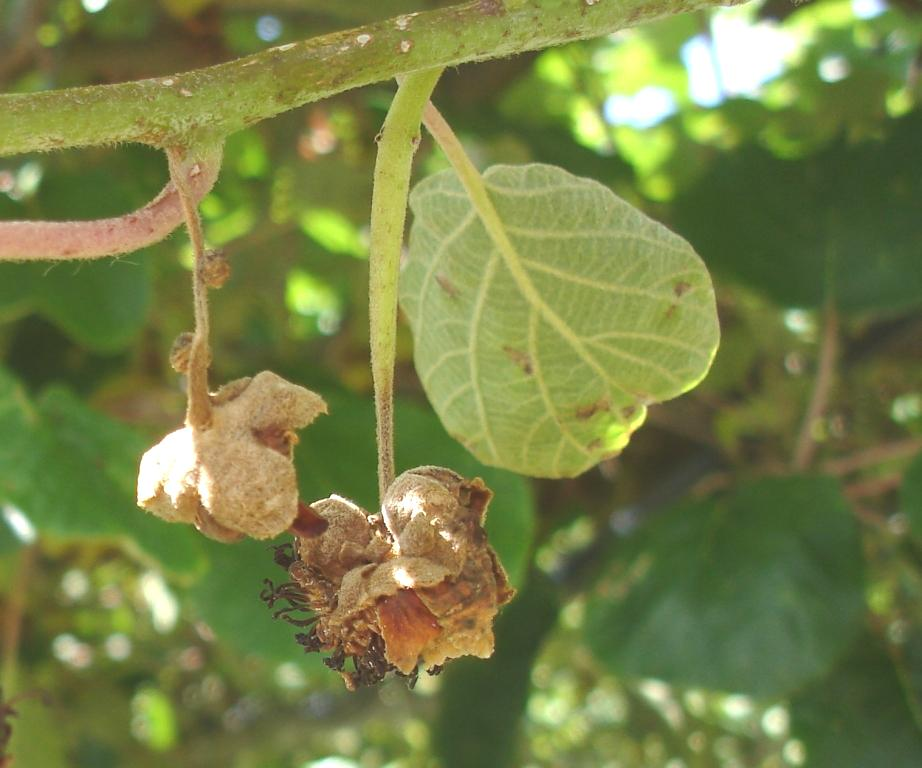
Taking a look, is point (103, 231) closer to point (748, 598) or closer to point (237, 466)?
point (237, 466)

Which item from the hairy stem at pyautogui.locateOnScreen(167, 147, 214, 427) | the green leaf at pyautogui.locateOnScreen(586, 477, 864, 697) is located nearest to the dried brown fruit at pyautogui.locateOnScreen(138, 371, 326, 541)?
the hairy stem at pyautogui.locateOnScreen(167, 147, 214, 427)

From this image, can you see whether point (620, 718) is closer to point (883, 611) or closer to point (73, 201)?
point (883, 611)

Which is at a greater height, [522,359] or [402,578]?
[522,359]

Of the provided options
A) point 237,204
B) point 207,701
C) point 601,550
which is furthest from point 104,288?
point 207,701

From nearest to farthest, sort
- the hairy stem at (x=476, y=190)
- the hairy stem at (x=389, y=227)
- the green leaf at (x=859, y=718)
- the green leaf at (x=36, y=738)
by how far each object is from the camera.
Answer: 1. the hairy stem at (x=389, y=227)
2. the hairy stem at (x=476, y=190)
3. the green leaf at (x=859, y=718)
4. the green leaf at (x=36, y=738)

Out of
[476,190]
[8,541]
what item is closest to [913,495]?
[476,190]

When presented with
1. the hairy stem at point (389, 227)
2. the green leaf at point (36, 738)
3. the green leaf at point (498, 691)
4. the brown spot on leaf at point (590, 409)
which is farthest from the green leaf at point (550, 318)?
the green leaf at point (36, 738)

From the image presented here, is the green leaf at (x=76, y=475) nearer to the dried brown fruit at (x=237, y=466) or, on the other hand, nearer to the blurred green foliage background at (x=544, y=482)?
the blurred green foliage background at (x=544, y=482)
